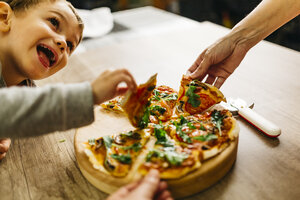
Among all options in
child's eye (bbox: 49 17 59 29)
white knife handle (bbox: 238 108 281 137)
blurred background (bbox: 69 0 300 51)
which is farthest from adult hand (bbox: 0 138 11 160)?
blurred background (bbox: 69 0 300 51)

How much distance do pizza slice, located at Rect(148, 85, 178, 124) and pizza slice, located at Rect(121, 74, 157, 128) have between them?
8cm

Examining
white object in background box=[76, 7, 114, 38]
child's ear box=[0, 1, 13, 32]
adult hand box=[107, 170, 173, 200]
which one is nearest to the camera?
adult hand box=[107, 170, 173, 200]

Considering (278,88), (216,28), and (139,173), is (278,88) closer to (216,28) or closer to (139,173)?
(139,173)

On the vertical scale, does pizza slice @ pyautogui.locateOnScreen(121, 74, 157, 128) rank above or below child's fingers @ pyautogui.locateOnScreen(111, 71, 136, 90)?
below

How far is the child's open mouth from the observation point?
3.92 feet

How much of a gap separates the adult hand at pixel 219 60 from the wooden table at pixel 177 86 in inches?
5.0

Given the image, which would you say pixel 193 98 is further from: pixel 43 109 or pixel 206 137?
pixel 43 109

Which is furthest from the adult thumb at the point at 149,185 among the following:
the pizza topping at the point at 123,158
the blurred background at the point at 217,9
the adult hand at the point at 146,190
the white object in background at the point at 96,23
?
the blurred background at the point at 217,9

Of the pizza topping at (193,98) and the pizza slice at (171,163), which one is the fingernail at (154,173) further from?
the pizza topping at (193,98)

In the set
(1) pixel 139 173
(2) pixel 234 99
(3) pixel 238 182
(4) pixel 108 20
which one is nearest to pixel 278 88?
(2) pixel 234 99

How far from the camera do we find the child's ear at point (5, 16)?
3.88 ft

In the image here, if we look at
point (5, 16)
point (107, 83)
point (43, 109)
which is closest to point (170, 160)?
point (107, 83)

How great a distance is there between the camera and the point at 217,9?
4141mm

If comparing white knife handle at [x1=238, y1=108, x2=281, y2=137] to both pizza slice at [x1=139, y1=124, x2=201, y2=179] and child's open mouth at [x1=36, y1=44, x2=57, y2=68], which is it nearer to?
pizza slice at [x1=139, y1=124, x2=201, y2=179]
